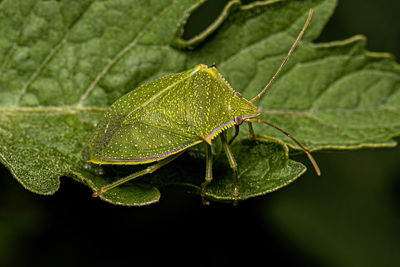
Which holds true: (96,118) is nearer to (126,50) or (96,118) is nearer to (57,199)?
(126,50)

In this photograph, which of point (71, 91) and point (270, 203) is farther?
point (270, 203)

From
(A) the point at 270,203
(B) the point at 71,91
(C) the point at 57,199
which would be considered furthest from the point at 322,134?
(C) the point at 57,199

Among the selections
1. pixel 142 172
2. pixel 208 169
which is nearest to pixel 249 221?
pixel 208 169

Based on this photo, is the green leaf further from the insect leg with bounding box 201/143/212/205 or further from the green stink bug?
the green stink bug

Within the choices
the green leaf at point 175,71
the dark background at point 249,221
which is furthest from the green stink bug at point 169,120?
the dark background at point 249,221

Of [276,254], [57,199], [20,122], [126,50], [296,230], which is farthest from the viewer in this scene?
[296,230]

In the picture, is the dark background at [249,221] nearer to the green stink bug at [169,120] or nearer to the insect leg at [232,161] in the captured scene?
the green stink bug at [169,120]

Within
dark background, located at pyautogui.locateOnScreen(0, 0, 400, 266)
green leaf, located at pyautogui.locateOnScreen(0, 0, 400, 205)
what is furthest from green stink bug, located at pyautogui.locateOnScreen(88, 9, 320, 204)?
dark background, located at pyautogui.locateOnScreen(0, 0, 400, 266)

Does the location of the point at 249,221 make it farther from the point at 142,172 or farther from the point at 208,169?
the point at 142,172
